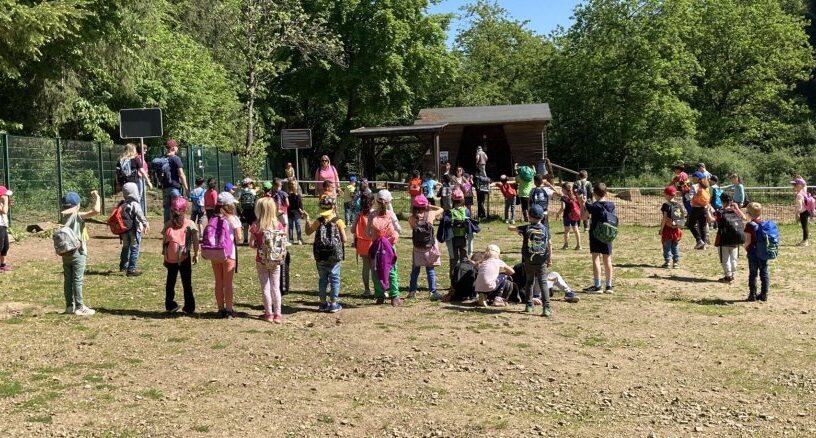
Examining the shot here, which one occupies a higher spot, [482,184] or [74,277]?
[482,184]

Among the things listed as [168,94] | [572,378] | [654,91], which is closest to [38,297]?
[572,378]

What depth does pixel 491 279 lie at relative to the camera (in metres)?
10.3

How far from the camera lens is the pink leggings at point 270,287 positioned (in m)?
9.18

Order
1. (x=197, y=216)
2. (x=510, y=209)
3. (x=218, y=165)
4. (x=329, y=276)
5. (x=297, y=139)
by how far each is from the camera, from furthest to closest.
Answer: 1. (x=218, y=165)
2. (x=297, y=139)
3. (x=510, y=209)
4. (x=197, y=216)
5. (x=329, y=276)

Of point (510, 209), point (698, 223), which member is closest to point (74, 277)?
point (698, 223)

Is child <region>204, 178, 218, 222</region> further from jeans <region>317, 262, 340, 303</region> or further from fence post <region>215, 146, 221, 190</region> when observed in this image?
fence post <region>215, 146, 221, 190</region>

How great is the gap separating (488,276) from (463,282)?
0.57 m

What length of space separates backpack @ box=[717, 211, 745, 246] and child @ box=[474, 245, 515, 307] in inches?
155

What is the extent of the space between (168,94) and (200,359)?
22103mm

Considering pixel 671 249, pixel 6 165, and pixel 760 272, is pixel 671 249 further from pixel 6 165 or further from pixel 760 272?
pixel 6 165

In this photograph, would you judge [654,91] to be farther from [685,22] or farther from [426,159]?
[426,159]

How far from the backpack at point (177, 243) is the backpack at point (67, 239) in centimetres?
103

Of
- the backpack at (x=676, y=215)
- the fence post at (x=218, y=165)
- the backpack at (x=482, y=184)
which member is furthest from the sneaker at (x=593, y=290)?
the fence post at (x=218, y=165)

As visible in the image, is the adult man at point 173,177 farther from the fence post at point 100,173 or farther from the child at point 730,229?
the child at point 730,229
